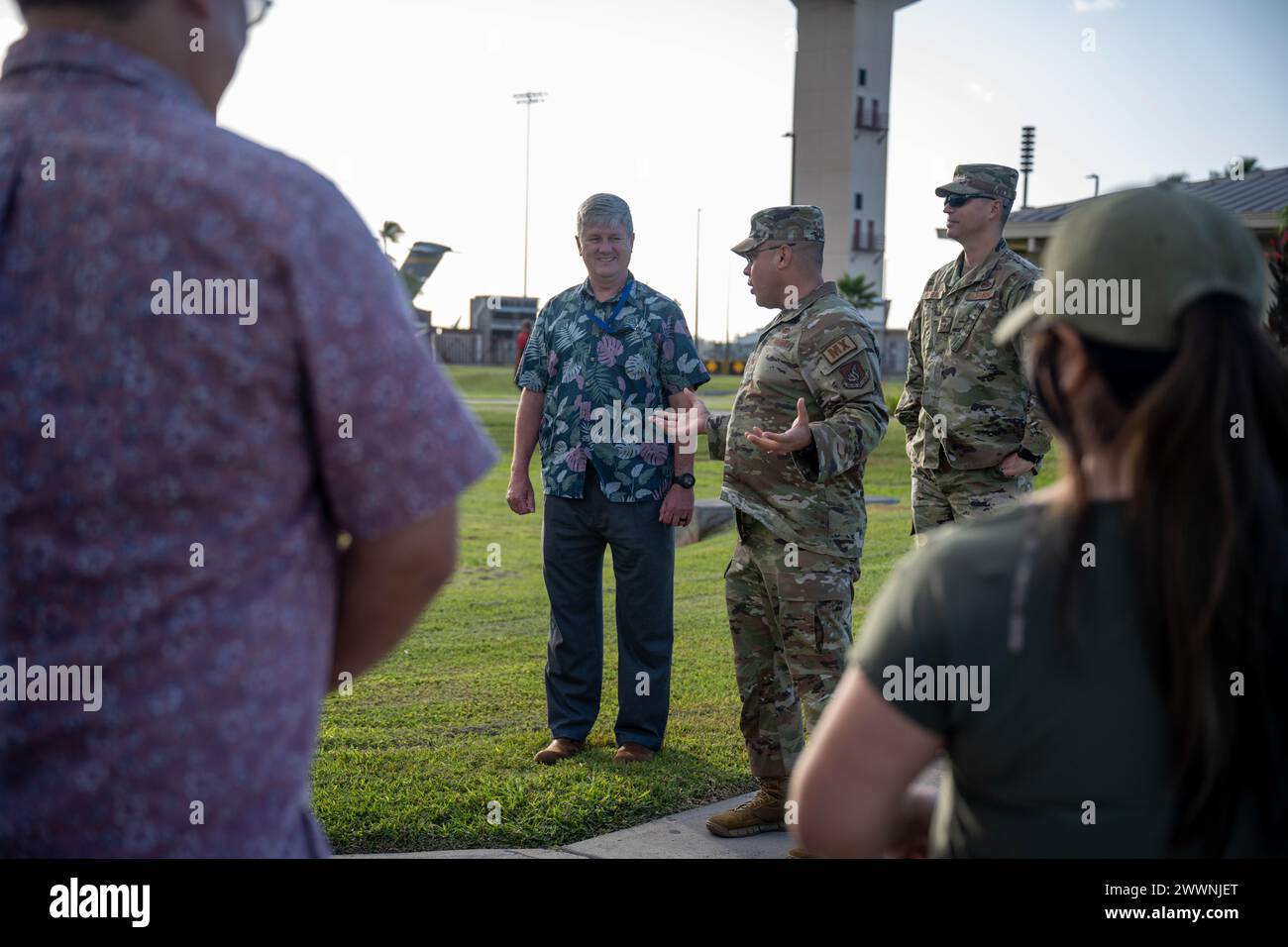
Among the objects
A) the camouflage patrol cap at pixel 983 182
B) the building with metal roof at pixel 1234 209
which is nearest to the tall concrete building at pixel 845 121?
the building with metal roof at pixel 1234 209

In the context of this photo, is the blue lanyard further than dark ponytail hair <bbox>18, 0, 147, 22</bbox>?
Yes

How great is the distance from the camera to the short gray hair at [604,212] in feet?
17.9

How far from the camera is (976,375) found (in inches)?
230

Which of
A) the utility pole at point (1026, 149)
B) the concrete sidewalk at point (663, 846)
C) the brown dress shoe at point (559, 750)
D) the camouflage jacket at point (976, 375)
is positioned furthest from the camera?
the utility pole at point (1026, 149)

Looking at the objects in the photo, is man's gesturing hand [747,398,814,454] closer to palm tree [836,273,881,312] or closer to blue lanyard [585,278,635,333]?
blue lanyard [585,278,635,333]

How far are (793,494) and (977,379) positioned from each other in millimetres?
1653

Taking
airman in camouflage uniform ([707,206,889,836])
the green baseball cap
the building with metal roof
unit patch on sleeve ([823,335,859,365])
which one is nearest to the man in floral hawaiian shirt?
airman in camouflage uniform ([707,206,889,836])

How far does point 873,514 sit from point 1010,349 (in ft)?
31.4

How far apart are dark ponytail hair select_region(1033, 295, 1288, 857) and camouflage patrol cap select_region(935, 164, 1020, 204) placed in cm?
458

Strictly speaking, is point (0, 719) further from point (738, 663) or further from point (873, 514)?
point (873, 514)

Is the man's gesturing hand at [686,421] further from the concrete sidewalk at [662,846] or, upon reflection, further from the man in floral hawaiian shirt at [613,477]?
the concrete sidewalk at [662,846]

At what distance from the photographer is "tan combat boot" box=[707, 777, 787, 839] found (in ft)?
14.8

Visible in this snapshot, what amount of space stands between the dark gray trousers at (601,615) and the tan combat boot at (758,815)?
88 cm

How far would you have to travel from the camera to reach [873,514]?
49.5 ft
